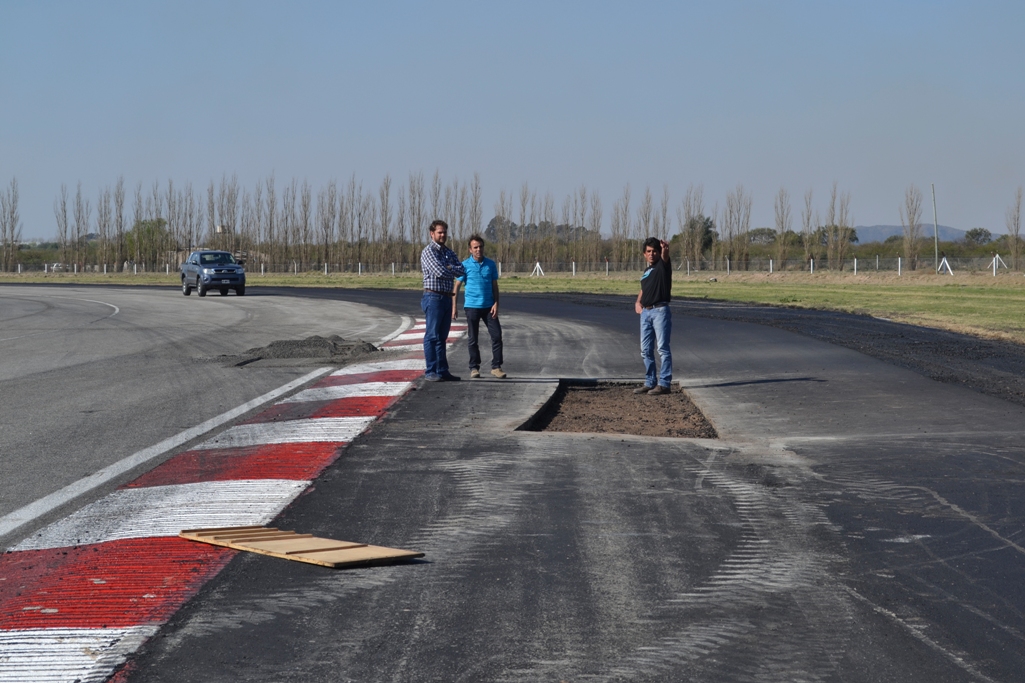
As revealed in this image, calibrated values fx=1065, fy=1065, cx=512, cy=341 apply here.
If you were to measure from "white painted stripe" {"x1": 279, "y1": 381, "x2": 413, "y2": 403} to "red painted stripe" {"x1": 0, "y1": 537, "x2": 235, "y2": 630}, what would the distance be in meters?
5.59

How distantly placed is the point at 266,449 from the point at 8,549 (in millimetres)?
2838

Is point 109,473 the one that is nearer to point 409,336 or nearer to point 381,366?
point 381,366

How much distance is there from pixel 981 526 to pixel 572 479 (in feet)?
8.01

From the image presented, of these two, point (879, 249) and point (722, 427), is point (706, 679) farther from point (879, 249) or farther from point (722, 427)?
point (879, 249)

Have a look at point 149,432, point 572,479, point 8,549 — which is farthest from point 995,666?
point 149,432

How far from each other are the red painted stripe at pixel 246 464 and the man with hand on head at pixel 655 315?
5.03 meters

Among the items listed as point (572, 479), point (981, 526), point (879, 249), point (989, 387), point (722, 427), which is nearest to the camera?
point (981, 526)

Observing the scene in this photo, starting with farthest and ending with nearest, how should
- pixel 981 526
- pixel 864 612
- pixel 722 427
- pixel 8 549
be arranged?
pixel 722 427 < pixel 981 526 < pixel 8 549 < pixel 864 612

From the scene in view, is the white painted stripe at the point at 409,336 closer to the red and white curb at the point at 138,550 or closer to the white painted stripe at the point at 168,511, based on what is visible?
the red and white curb at the point at 138,550

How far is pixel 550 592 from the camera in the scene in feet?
14.7

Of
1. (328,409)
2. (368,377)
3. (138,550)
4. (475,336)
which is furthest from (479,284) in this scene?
(138,550)

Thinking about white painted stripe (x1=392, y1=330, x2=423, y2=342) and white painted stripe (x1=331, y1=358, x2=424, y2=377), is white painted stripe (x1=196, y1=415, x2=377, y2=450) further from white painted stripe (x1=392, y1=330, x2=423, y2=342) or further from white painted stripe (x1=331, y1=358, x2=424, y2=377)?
white painted stripe (x1=392, y1=330, x2=423, y2=342)

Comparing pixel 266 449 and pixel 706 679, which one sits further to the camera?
pixel 266 449

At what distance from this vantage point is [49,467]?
7.30 metres
